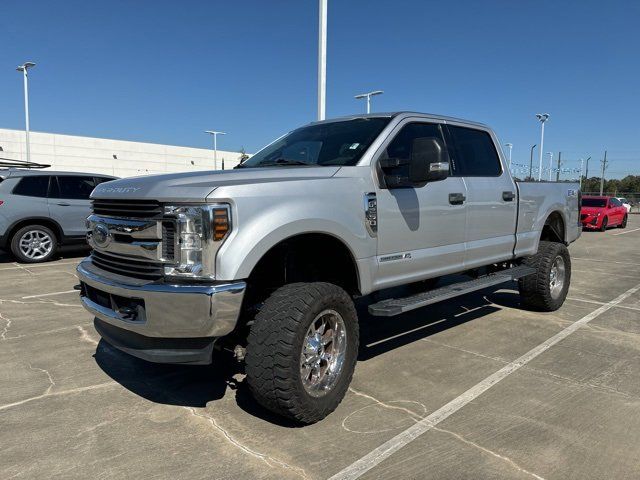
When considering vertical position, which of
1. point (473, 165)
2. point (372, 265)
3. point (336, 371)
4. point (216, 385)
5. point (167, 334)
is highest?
point (473, 165)

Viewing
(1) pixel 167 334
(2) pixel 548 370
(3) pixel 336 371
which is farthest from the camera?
(2) pixel 548 370

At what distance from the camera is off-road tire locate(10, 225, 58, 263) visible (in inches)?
374

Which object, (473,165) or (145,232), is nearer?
(145,232)

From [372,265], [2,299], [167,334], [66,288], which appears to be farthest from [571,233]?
[2,299]

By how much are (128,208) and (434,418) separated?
2.51m

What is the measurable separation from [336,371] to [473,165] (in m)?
2.82

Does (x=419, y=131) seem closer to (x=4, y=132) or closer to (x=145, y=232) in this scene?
(x=145, y=232)

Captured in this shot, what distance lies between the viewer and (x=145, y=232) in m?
3.02

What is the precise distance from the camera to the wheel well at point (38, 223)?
9453mm

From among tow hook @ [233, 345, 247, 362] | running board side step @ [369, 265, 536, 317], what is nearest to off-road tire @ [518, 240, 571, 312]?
running board side step @ [369, 265, 536, 317]

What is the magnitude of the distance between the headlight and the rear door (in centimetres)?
802

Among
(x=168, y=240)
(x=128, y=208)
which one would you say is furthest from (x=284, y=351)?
(x=128, y=208)

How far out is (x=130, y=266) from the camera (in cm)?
318

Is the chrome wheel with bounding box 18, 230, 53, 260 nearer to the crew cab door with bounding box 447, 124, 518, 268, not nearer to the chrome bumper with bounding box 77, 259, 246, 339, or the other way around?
the chrome bumper with bounding box 77, 259, 246, 339
